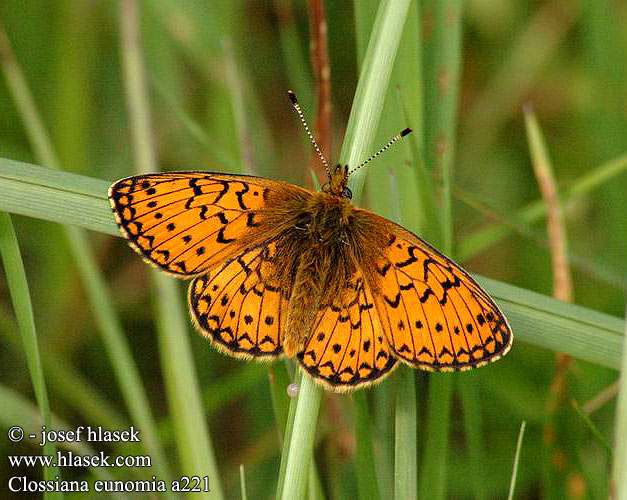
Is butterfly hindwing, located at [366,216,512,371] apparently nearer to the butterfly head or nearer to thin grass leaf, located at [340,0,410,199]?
the butterfly head

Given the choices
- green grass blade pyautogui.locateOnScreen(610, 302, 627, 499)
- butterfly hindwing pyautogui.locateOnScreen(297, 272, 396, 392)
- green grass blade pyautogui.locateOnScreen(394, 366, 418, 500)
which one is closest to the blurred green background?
butterfly hindwing pyautogui.locateOnScreen(297, 272, 396, 392)

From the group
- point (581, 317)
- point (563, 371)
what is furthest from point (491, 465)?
point (581, 317)

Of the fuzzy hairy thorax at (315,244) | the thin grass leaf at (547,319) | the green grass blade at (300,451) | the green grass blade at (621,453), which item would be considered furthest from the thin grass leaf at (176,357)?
the green grass blade at (621,453)

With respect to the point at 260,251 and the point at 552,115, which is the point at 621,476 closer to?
the point at 260,251

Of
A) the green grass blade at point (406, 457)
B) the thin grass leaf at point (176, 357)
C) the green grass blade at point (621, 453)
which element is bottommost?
the green grass blade at point (621, 453)

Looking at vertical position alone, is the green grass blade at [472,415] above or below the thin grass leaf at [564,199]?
below

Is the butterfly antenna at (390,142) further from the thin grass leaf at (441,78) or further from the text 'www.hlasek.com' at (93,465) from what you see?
the text 'www.hlasek.com' at (93,465)

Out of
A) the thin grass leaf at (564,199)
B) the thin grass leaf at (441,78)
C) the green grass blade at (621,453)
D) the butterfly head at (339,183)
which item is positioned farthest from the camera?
the thin grass leaf at (564,199)
